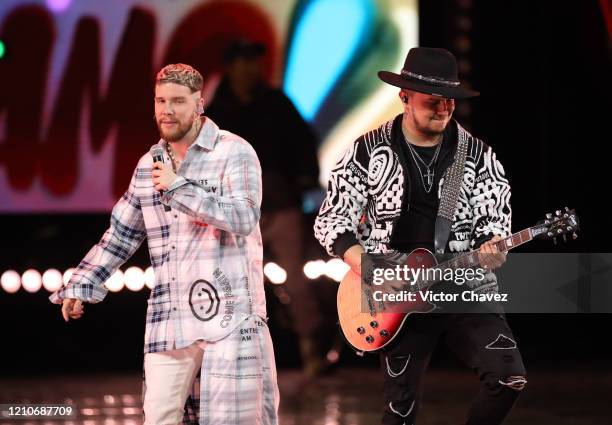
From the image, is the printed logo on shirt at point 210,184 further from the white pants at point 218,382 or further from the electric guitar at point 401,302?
the electric guitar at point 401,302

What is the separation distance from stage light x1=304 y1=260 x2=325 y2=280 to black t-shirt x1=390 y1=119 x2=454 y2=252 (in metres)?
4.07

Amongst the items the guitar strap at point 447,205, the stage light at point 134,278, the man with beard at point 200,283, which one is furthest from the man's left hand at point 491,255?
the stage light at point 134,278

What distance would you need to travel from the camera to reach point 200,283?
16.0ft

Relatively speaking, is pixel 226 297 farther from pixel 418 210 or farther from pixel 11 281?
pixel 11 281

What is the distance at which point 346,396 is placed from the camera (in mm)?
8352

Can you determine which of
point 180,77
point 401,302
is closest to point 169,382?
point 401,302

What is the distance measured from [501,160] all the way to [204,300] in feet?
17.4

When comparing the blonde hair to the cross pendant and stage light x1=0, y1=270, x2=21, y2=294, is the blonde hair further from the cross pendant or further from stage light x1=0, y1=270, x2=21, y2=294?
stage light x1=0, y1=270, x2=21, y2=294

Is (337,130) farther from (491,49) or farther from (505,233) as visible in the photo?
(505,233)

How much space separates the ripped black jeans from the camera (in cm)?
499

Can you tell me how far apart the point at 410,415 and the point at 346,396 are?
327 centimetres

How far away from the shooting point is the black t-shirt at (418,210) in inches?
205

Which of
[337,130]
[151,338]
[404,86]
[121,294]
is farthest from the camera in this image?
[121,294]

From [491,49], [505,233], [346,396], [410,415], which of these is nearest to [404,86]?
[505,233]
